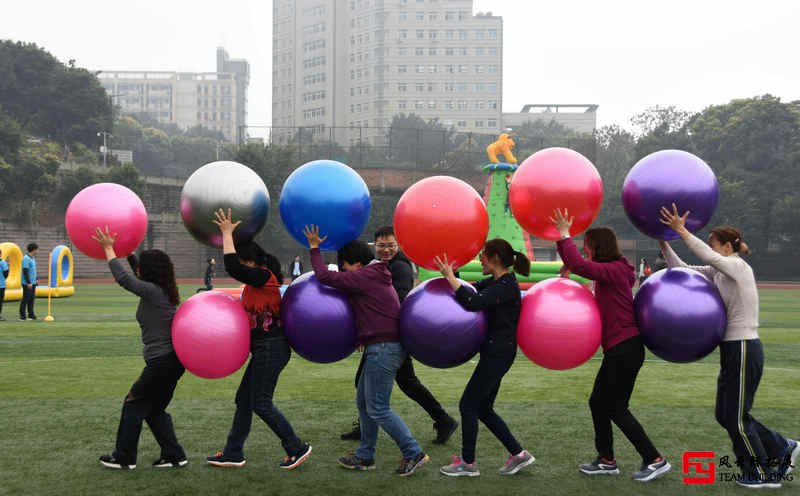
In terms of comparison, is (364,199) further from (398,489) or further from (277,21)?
(277,21)

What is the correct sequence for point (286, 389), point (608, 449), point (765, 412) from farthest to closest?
point (286, 389), point (765, 412), point (608, 449)

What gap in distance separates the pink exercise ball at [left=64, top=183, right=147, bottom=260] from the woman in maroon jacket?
328 cm

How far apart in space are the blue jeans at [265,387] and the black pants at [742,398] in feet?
10.6

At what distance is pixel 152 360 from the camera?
18.9 feet

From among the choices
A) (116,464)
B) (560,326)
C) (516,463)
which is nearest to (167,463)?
(116,464)

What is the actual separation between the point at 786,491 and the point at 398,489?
2772mm

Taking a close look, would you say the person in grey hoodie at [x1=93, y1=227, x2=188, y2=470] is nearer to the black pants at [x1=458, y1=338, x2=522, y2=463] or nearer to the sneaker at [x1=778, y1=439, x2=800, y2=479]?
the black pants at [x1=458, y1=338, x2=522, y2=463]

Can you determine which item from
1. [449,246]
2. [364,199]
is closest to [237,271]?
[364,199]

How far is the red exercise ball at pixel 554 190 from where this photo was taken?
5.57 meters

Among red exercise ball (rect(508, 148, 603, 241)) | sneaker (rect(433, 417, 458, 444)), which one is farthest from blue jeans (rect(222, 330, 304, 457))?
red exercise ball (rect(508, 148, 603, 241))

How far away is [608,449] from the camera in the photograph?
581 centimetres

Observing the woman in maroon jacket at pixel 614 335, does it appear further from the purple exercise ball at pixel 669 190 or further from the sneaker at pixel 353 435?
the sneaker at pixel 353 435

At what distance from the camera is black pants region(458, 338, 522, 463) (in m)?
5.57

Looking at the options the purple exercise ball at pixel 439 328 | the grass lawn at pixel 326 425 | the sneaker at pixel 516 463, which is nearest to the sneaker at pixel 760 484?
the grass lawn at pixel 326 425
